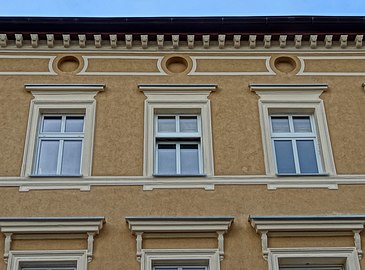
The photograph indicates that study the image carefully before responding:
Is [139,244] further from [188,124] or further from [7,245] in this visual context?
[188,124]

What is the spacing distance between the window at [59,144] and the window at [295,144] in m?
4.06

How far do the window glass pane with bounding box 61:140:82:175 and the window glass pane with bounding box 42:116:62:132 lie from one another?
47 cm

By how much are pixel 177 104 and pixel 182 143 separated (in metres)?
0.93

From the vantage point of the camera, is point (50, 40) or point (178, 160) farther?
point (50, 40)

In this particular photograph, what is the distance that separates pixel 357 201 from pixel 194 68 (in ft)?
15.6

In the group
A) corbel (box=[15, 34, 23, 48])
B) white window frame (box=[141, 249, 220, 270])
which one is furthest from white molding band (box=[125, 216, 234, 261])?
corbel (box=[15, 34, 23, 48])

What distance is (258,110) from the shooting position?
43.7 ft

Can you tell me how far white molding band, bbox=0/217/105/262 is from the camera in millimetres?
11156

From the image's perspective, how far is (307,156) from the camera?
42.1 ft

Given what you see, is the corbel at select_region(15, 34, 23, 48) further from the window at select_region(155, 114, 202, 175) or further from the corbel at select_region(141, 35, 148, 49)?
the window at select_region(155, 114, 202, 175)

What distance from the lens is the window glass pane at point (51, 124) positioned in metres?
13.2

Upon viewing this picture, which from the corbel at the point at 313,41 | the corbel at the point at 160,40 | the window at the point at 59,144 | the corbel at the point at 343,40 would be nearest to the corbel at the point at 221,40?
the corbel at the point at 160,40

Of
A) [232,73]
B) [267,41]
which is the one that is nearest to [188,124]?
[232,73]

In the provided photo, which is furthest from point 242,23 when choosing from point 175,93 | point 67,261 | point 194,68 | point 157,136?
point 67,261
